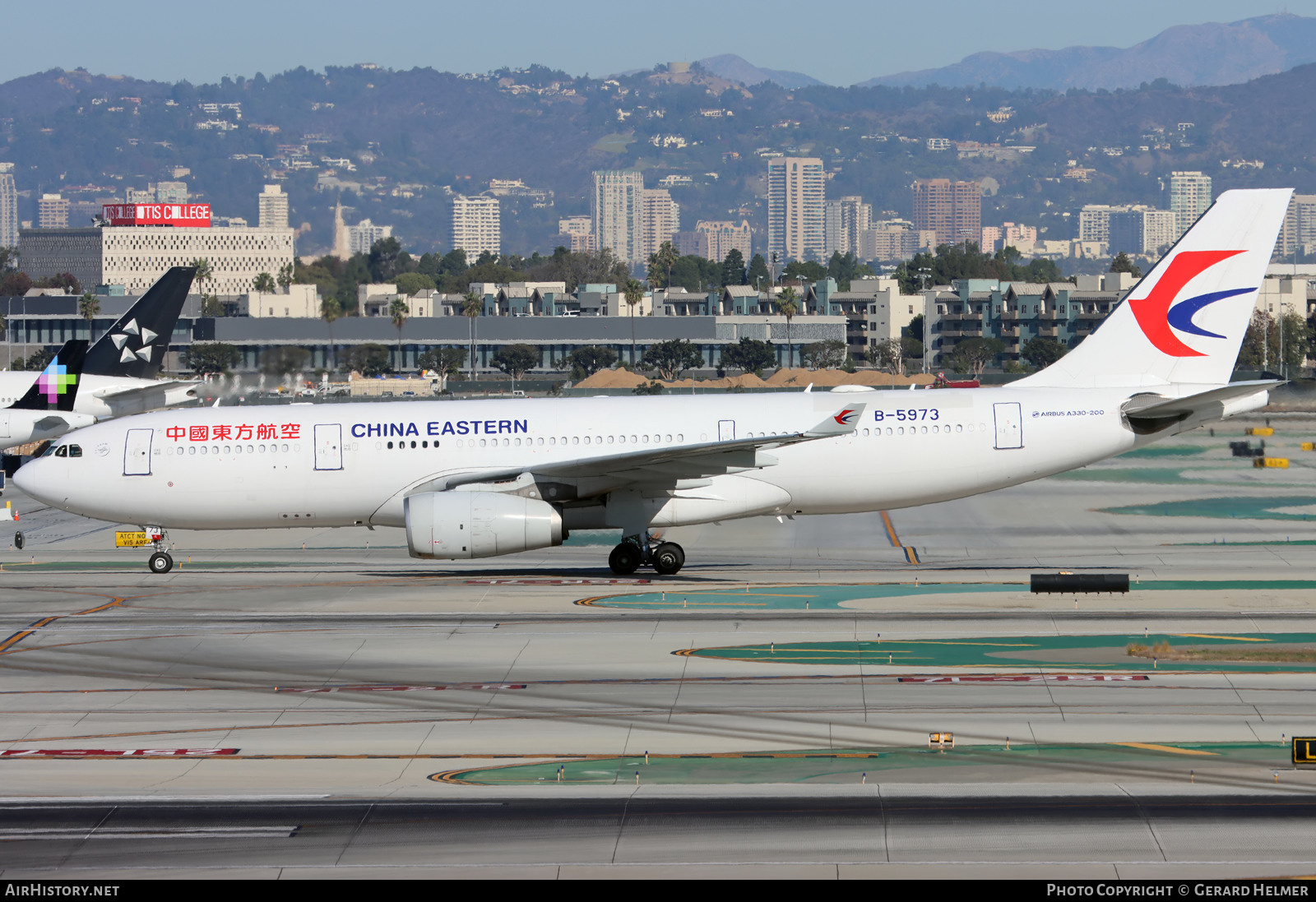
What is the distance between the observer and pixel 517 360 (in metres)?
182

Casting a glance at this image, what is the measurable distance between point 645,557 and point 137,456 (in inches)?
490

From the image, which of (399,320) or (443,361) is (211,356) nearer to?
(399,320)

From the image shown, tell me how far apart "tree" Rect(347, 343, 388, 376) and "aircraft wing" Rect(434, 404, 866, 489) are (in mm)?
85313

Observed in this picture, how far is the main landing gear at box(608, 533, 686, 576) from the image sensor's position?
34.2m

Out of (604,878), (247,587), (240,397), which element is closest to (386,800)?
(604,878)

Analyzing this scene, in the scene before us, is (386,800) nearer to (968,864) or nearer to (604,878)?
(604,878)

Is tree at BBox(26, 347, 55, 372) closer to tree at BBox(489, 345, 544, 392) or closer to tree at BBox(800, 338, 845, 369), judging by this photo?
tree at BBox(489, 345, 544, 392)

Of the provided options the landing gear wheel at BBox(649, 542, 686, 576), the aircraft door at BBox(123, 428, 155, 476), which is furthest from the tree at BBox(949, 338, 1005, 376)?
the aircraft door at BBox(123, 428, 155, 476)

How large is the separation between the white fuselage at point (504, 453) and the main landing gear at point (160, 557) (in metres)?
2.23

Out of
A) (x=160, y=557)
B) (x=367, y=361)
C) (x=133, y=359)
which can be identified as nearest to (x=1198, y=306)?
(x=160, y=557)

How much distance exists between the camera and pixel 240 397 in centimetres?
6506

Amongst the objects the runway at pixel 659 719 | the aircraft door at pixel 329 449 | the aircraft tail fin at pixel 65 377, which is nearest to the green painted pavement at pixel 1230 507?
the runway at pixel 659 719

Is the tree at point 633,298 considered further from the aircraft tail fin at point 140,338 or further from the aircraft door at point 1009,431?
the aircraft door at point 1009,431

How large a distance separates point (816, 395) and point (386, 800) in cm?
2040
